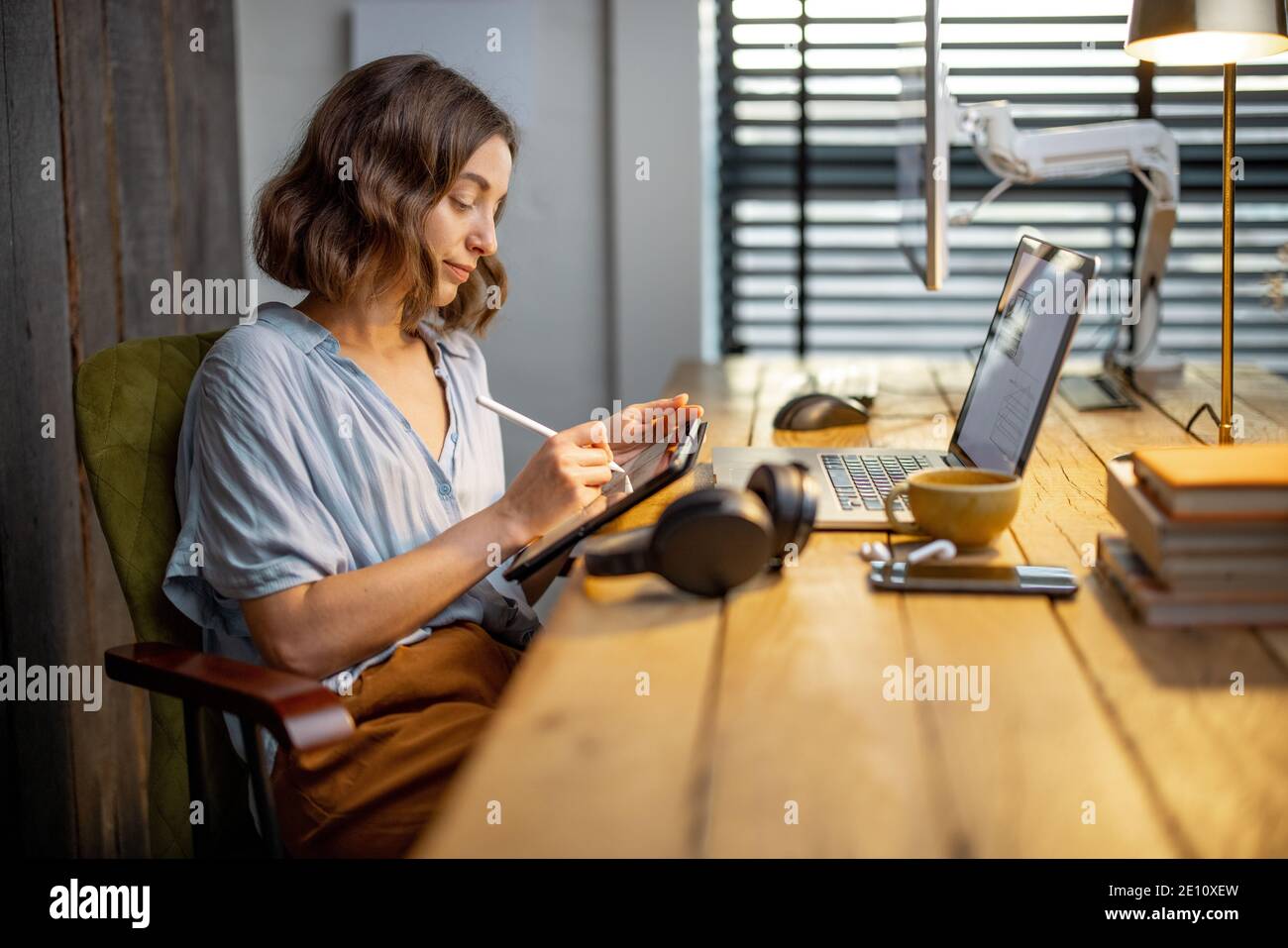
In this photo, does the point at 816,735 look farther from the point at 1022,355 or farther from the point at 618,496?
the point at 1022,355

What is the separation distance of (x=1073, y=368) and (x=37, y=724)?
1948mm

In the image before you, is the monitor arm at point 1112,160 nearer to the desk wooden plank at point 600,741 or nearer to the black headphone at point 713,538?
the black headphone at point 713,538

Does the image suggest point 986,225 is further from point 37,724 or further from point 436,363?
point 37,724

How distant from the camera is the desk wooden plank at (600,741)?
0.68m

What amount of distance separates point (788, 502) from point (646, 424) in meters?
0.46

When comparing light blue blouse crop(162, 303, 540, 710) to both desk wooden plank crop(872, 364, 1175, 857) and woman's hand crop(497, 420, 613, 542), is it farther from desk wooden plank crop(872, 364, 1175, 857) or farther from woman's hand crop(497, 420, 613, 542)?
desk wooden plank crop(872, 364, 1175, 857)

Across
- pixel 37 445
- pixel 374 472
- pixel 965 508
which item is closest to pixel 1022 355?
pixel 965 508

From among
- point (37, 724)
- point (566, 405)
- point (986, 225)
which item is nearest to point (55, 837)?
point (37, 724)

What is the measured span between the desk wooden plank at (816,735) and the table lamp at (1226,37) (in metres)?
0.71

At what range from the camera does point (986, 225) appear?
9.64ft

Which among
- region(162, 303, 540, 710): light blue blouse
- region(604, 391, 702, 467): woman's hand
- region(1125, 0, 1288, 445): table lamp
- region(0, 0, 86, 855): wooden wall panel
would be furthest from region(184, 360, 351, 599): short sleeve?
region(1125, 0, 1288, 445): table lamp

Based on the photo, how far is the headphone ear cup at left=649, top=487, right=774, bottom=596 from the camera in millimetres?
1028

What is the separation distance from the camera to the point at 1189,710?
84 cm

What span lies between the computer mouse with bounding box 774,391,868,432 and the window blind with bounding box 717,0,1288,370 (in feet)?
2.85
